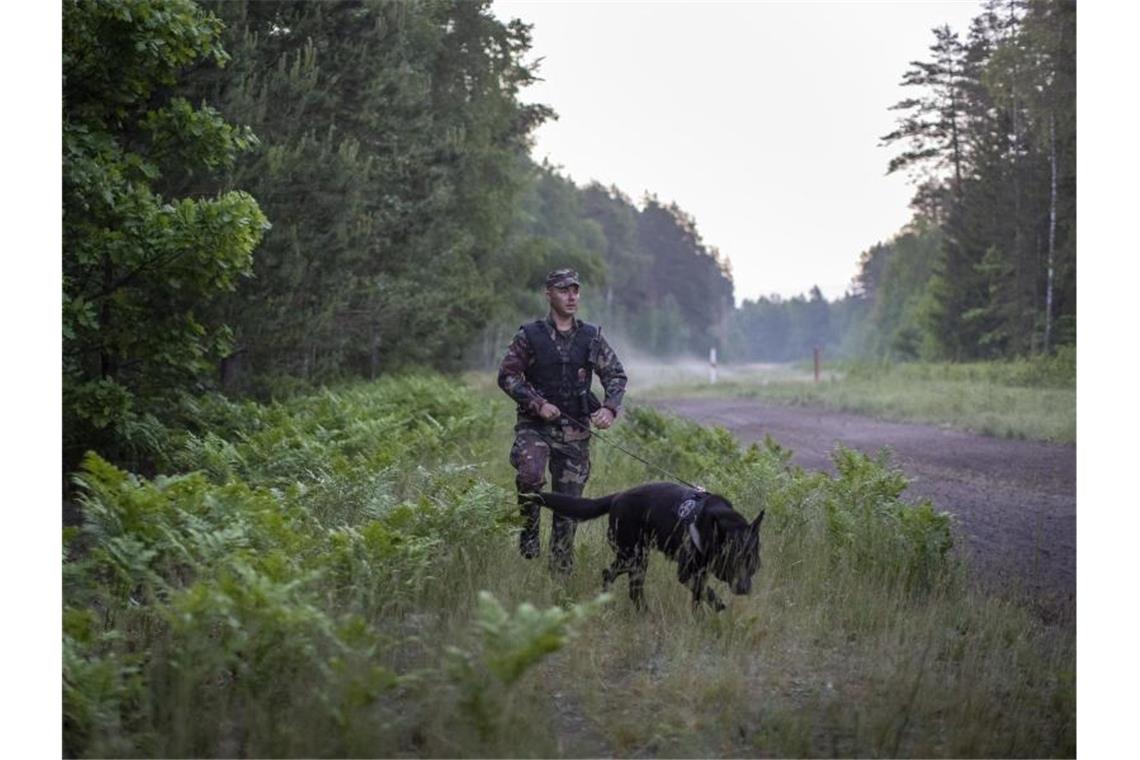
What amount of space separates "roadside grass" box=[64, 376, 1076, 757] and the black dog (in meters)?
0.20

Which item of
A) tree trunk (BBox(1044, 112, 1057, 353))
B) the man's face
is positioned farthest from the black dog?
tree trunk (BBox(1044, 112, 1057, 353))

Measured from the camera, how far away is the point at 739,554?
587cm

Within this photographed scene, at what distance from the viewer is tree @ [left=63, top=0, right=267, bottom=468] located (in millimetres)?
7590

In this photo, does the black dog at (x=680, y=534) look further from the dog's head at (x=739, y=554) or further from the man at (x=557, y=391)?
the man at (x=557, y=391)

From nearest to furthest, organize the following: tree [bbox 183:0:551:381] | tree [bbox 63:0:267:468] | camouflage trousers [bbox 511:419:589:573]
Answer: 1. camouflage trousers [bbox 511:419:589:573]
2. tree [bbox 63:0:267:468]
3. tree [bbox 183:0:551:381]

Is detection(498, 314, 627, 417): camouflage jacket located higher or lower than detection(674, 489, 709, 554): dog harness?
higher

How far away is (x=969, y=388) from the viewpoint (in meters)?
25.5

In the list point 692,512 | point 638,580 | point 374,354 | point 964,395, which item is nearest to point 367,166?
point 374,354

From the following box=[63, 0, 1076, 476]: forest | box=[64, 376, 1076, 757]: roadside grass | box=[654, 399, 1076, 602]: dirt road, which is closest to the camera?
box=[64, 376, 1076, 757]: roadside grass

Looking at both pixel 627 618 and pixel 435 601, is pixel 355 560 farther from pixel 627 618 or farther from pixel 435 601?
pixel 627 618

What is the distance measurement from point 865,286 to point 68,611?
73.2 metres

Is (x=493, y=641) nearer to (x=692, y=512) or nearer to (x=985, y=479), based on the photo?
(x=692, y=512)

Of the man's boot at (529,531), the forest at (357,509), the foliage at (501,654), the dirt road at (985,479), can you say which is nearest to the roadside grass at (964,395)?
the dirt road at (985,479)

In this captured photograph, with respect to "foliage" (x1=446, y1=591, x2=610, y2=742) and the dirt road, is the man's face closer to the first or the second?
"foliage" (x1=446, y1=591, x2=610, y2=742)
